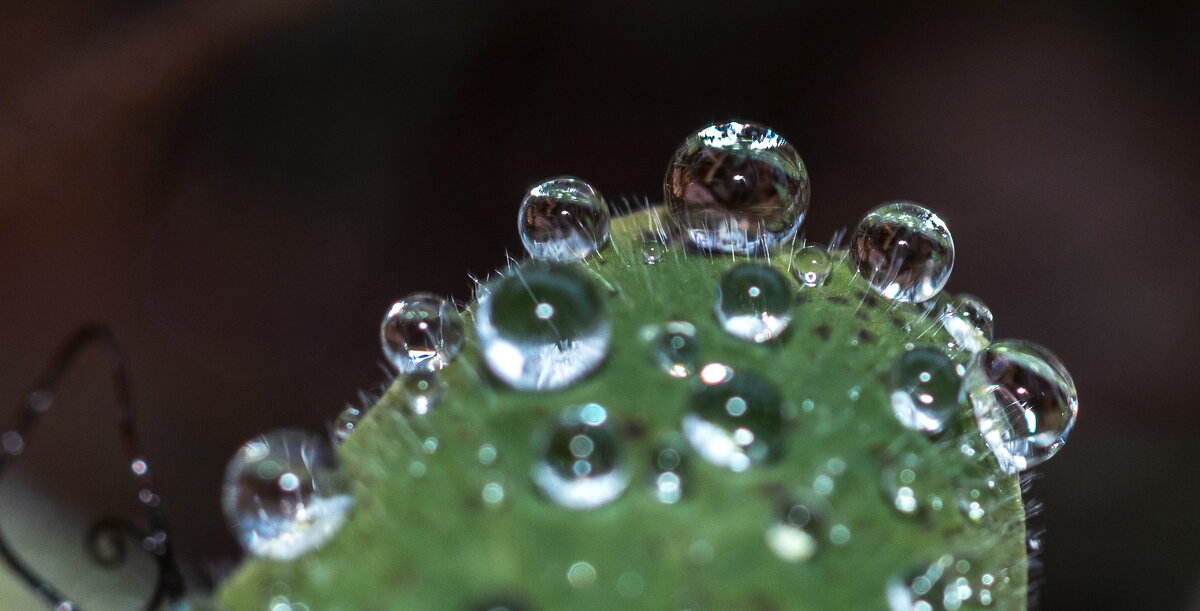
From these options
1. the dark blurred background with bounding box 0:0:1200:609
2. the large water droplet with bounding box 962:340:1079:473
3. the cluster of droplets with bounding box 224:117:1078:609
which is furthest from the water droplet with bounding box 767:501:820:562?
the dark blurred background with bounding box 0:0:1200:609

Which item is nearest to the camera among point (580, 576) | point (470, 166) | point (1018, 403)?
point (580, 576)

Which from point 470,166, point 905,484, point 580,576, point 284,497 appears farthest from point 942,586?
point 470,166

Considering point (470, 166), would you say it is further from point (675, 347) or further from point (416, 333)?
point (675, 347)

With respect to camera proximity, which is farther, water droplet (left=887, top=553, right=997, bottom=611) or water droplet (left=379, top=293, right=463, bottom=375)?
water droplet (left=379, top=293, right=463, bottom=375)

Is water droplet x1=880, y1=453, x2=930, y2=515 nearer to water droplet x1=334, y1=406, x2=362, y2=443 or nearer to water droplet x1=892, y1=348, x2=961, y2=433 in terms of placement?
water droplet x1=892, y1=348, x2=961, y2=433

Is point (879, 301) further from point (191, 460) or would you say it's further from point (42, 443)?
point (42, 443)

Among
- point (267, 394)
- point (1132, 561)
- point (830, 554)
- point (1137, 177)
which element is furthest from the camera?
point (1137, 177)

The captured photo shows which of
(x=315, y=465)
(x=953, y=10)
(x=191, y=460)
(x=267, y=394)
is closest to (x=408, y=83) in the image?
(x=267, y=394)
